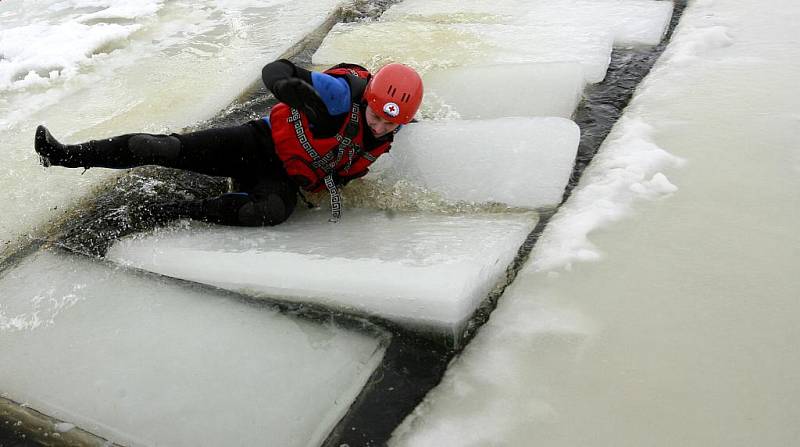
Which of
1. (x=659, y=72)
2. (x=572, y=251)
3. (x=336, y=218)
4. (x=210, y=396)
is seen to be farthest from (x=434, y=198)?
(x=659, y=72)

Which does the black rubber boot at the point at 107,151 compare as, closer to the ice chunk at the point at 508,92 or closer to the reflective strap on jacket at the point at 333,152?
the reflective strap on jacket at the point at 333,152

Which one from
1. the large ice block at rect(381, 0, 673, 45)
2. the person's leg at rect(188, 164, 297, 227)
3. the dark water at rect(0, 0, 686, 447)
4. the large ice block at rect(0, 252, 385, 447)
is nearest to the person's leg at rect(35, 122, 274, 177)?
the person's leg at rect(188, 164, 297, 227)

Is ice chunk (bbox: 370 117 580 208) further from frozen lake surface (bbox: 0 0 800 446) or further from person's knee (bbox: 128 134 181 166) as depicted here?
person's knee (bbox: 128 134 181 166)

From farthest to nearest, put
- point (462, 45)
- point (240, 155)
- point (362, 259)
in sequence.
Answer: point (462, 45) → point (240, 155) → point (362, 259)

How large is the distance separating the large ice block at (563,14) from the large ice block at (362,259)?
83.8 inches

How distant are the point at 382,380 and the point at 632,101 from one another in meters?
2.18

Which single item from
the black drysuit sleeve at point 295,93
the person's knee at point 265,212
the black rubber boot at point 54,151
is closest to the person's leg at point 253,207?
the person's knee at point 265,212

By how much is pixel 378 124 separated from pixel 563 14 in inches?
94.6

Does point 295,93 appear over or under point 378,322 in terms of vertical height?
over

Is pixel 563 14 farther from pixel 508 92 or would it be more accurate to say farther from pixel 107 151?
pixel 107 151

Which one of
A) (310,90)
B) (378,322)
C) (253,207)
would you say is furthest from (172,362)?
(310,90)

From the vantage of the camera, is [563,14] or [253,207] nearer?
[253,207]

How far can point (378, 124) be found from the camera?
2486 millimetres

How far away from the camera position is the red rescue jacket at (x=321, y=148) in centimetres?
250
